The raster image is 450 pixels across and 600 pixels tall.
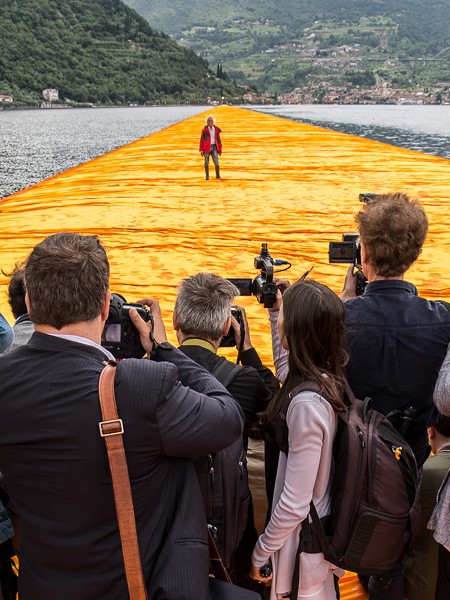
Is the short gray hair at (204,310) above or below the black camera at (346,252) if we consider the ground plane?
below

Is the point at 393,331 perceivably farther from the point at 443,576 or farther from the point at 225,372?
the point at 443,576

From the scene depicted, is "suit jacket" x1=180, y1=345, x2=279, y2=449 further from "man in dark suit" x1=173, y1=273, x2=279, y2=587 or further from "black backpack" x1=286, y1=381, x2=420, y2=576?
"black backpack" x1=286, y1=381, x2=420, y2=576

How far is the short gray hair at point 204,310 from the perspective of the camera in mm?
1957

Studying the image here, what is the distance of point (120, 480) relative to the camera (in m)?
1.31

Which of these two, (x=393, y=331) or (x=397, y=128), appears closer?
(x=393, y=331)

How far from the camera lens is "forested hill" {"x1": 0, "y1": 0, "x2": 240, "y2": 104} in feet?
304

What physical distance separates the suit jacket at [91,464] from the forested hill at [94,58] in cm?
9438

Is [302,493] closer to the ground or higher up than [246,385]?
closer to the ground

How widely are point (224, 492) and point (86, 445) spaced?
0.59 metres

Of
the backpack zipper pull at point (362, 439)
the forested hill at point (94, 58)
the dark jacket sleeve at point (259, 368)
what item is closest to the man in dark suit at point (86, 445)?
the backpack zipper pull at point (362, 439)

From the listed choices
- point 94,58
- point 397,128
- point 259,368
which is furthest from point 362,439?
point 94,58

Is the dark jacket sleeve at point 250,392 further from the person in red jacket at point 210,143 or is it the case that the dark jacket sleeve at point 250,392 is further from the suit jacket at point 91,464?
the person in red jacket at point 210,143

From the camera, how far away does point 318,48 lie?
190m

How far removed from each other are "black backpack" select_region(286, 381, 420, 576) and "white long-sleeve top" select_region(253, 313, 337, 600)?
30 mm
